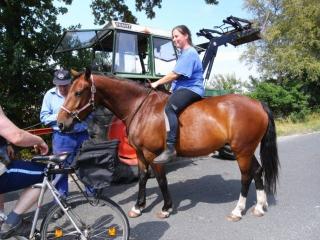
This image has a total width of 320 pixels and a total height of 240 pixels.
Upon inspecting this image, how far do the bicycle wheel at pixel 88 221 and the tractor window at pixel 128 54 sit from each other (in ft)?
13.2

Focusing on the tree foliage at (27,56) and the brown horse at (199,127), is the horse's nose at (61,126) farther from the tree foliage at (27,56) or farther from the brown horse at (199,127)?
the tree foliage at (27,56)

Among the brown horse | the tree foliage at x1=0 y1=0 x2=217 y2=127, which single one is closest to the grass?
the tree foliage at x1=0 y1=0 x2=217 y2=127

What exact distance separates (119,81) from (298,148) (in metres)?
6.90

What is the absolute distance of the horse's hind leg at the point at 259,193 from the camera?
5.06m

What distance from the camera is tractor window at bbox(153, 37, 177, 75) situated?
8047 millimetres

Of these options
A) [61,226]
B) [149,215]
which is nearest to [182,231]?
[149,215]

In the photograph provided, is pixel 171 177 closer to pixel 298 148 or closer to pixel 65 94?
pixel 65 94

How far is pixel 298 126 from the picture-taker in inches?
629

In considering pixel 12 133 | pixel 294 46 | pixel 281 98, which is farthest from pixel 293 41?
pixel 12 133

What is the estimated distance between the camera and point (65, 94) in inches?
199

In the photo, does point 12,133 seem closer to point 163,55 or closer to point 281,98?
point 163,55

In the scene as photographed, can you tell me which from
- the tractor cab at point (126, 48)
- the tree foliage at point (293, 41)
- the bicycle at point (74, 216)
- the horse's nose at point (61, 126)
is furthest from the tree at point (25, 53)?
the tree foliage at point (293, 41)

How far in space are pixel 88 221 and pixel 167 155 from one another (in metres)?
1.51

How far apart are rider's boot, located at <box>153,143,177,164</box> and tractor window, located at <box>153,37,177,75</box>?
344cm
